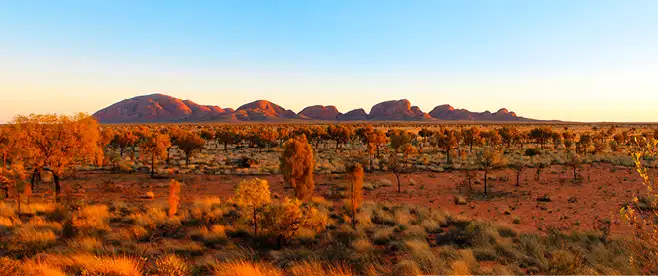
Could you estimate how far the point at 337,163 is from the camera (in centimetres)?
4009

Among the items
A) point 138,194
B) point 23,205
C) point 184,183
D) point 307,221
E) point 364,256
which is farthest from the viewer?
point 184,183

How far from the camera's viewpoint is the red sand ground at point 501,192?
1881 cm

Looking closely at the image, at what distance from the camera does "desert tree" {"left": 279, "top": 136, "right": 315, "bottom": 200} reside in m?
20.1

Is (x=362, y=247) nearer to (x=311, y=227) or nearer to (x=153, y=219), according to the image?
(x=311, y=227)

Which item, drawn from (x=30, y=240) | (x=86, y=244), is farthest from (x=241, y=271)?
(x=30, y=240)

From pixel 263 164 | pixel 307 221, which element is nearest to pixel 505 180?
pixel 307 221

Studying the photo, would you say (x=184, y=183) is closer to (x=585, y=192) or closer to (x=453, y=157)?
(x=585, y=192)

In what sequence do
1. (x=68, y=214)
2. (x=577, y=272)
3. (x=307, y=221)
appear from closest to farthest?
1. (x=577, y=272)
2. (x=307, y=221)
3. (x=68, y=214)

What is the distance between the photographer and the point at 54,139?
19.7m

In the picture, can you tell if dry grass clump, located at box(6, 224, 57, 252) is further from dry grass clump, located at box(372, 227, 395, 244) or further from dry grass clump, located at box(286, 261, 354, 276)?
dry grass clump, located at box(372, 227, 395, 244)

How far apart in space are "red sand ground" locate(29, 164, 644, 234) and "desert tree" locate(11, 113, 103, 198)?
3525mm

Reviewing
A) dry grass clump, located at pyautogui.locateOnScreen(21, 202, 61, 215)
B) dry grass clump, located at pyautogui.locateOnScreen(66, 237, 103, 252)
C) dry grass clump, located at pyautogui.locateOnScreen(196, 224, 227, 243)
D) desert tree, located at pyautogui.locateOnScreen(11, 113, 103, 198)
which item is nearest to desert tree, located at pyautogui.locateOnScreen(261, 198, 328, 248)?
dry grass clump, located at pyautogui.locateOnScreen(196, 224, 227, 243)

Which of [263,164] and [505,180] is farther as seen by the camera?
[263,164]

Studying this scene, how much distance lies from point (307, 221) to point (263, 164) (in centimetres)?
2693
